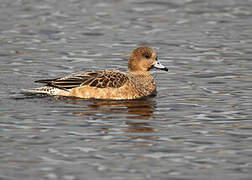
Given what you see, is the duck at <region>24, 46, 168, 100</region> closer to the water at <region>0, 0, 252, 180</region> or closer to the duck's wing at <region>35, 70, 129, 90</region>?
the duck's wing at <region>35, 70, 129, 90</region>

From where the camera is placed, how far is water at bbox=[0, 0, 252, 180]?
8859 mm

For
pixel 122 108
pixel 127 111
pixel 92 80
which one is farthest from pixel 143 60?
pixel 127 111

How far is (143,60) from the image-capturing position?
14.0 m

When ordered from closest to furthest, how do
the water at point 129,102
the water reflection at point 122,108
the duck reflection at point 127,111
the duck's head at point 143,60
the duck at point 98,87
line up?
the water at point 129,102 → the duck reflection at point 127,111 → the water reflection at point 122,108 → the duck at point 98,87 → the duck's head at point 143,60

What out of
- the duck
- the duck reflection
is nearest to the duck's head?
the duck

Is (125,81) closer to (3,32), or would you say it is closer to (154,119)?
A: (154,119)

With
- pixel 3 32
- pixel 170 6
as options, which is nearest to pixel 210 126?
pixel 3 32

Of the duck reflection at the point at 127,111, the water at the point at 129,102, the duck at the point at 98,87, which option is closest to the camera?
the water at the point at 129,102

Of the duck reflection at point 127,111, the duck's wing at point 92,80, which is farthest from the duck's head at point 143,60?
the duck reflection at point 127,111

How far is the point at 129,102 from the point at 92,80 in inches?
34.7

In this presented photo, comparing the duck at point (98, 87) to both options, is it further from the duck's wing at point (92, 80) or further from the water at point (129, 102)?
the water at point (129, 102)

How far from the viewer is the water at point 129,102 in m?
8.86

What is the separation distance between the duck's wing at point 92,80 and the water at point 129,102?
0.32 metres

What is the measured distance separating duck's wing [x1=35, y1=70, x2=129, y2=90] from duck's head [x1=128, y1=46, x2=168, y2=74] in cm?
70
